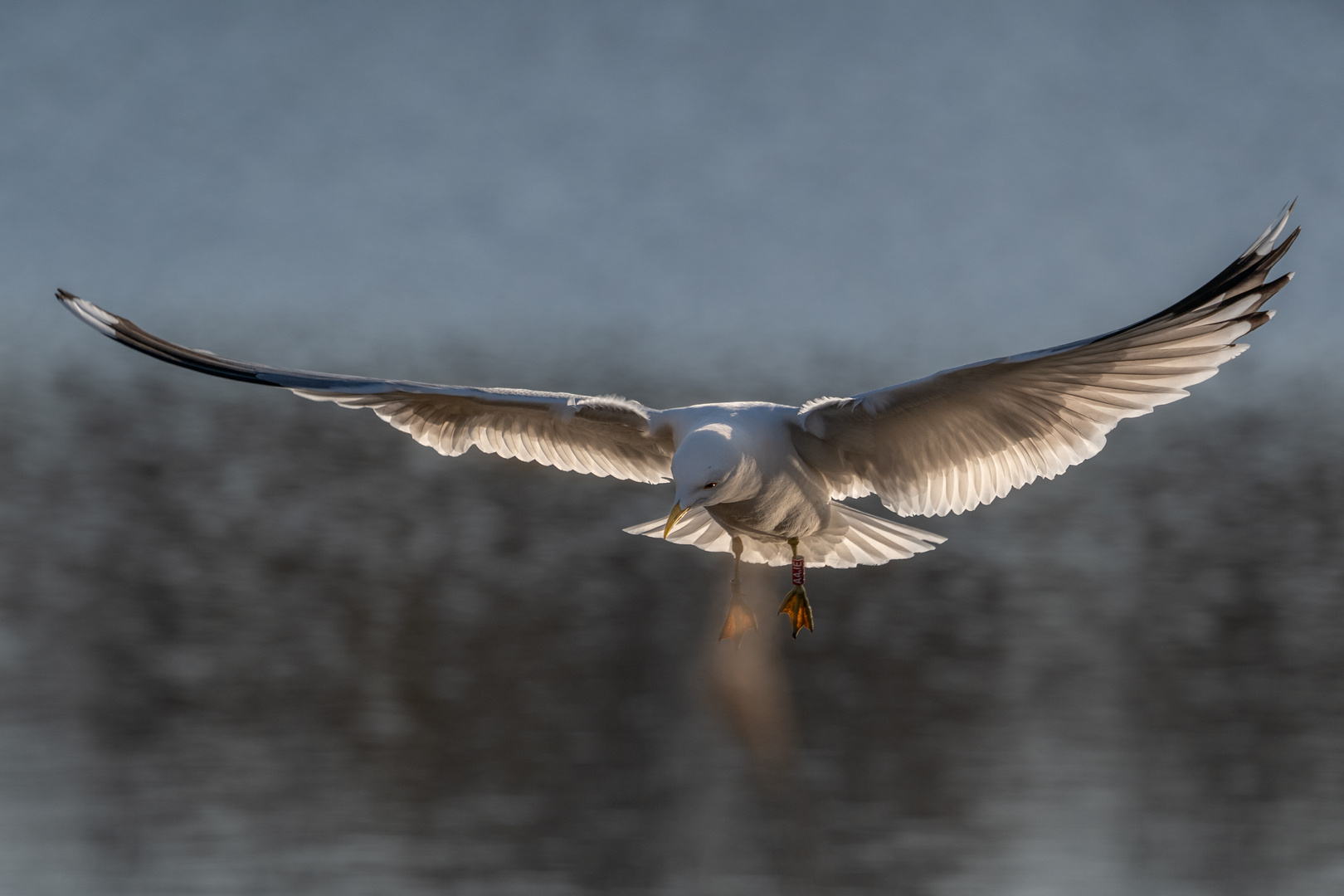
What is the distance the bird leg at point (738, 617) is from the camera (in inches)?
150

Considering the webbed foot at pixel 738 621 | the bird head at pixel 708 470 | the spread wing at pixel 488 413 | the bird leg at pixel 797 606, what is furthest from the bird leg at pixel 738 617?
the bird head at pixel 708 470

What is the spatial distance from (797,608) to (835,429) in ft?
2.65

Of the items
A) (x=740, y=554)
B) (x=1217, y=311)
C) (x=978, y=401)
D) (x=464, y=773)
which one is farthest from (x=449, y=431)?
(x=464, y=773)

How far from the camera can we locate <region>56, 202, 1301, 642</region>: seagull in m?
2.88

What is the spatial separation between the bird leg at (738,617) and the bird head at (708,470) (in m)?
0.75

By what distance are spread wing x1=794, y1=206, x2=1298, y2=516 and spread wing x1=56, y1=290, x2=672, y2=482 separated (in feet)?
2.35

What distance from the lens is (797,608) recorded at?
151 inches

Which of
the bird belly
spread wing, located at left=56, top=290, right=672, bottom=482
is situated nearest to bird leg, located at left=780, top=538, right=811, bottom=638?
the bird belly

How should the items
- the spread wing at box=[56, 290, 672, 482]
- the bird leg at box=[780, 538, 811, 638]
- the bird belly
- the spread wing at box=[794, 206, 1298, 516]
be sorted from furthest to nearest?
the bird leg at box=[780, 538, 811, 638] → the spread wing at box=[56, 290, 672, 482] → the bird belly → the spread wing at box=[794, 206, 1298, 516]

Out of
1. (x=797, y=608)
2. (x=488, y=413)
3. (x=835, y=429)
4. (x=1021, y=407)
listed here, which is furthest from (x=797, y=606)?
(x=488, y=413)

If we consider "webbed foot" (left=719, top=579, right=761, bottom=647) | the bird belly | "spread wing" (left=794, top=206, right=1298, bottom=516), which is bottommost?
"webbed foot" (left=719, top=579, right=761, bottom=647)

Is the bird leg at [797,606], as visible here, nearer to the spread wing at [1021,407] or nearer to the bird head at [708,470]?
the spread wing at [1021,407]

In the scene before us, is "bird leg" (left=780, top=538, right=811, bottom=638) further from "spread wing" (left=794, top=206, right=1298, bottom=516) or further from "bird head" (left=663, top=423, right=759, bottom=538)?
"bird head" (left=663, top=423, right=759, bottom=538)

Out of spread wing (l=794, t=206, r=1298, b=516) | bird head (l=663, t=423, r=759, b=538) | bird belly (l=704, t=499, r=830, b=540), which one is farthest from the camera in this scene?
bird belly (l=704, t=499, r=830, b=540)
